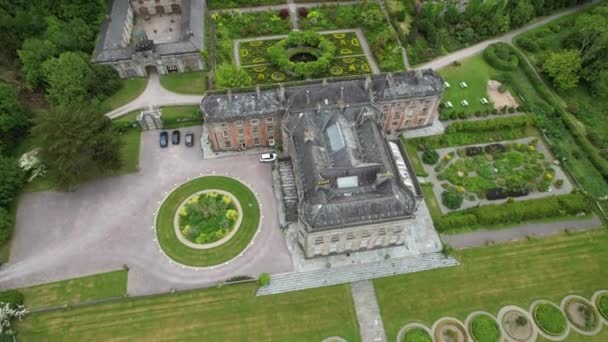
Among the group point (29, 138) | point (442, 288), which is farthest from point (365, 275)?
point (29, 138)

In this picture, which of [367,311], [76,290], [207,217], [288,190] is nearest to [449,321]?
[367,311]

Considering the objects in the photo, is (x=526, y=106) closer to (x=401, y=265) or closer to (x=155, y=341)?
(x=401, y=265)

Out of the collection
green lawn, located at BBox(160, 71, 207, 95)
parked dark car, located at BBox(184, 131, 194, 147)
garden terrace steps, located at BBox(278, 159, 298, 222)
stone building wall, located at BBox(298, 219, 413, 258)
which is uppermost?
green lawn, located at BBox(160, 71, 207, 95)

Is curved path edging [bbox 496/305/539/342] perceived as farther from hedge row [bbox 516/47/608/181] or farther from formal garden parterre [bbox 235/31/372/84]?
formal garden parterre [bbox 235/31/372/84]

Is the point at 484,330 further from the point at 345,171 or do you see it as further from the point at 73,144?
the point at 73,144

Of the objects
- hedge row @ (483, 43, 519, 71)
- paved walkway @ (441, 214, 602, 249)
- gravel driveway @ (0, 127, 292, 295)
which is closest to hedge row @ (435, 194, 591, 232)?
paved walkway @ (441, 214, 602, 249)

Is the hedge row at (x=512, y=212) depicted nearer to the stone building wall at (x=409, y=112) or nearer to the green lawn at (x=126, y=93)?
the stone building wall at (x=409, y=112)

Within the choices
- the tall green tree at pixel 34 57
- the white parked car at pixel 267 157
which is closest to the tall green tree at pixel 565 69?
the white parked car at pixel 267 157
